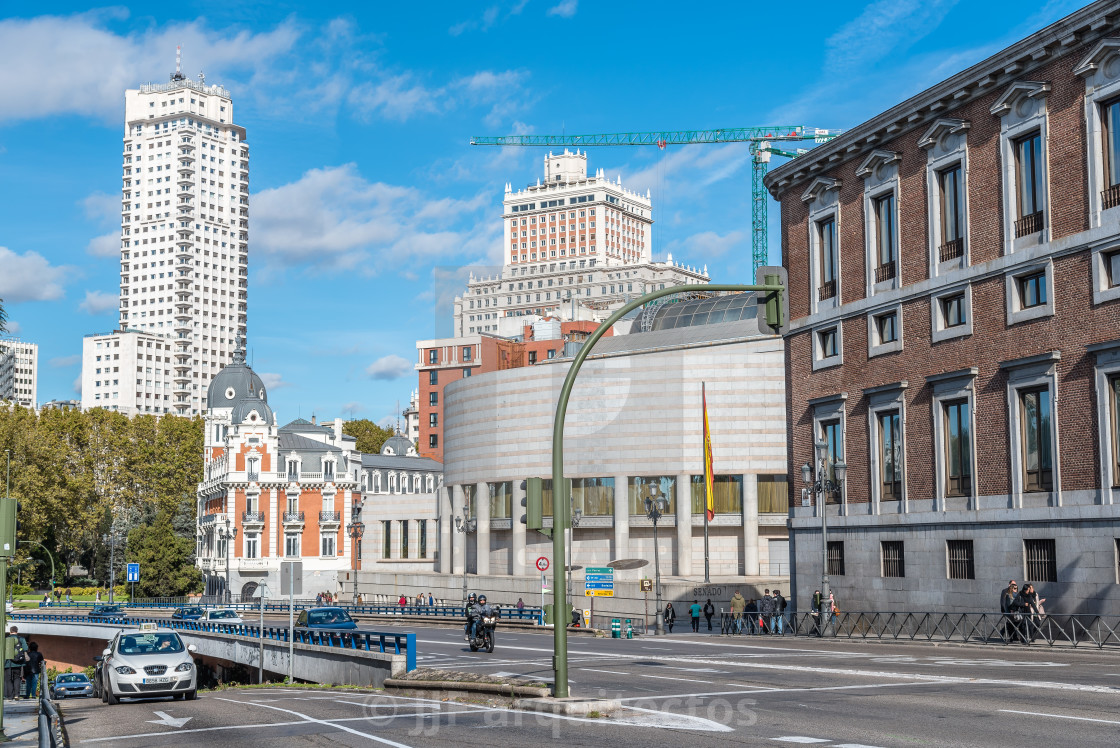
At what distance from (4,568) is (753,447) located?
207ft

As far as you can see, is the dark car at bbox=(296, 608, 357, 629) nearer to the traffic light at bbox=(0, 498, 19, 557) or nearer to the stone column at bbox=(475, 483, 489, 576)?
the traffic light at bbox=(0, 498, 19, 557)

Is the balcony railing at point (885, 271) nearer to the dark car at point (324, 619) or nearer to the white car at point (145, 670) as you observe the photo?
the dark car at point (324, 619)

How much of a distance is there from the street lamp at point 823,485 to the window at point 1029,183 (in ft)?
34.8

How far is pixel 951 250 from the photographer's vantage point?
3884 cm

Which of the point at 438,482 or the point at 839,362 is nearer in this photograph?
the point at 839,362

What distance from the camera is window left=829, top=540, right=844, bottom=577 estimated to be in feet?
144

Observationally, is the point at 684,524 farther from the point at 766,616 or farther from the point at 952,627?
the point at 952,627

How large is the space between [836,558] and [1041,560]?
33.7 feet

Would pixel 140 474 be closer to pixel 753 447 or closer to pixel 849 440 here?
pixel 753 447

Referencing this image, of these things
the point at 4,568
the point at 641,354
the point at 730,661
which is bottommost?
the point at 730,661

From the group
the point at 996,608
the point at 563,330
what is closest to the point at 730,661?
the point at 996,608

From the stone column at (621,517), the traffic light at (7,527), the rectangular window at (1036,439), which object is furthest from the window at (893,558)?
the stone column at (621,517)

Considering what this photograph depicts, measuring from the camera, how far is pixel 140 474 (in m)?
134

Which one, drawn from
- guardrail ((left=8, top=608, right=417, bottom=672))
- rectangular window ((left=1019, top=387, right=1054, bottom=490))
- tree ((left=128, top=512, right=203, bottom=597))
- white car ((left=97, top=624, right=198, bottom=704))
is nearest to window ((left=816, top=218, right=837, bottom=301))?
rectangular window ((left=1019, top=387, right=1054, bottom=490))
